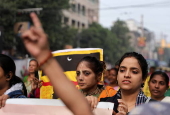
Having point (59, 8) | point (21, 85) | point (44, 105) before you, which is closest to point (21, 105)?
point (44, 105)

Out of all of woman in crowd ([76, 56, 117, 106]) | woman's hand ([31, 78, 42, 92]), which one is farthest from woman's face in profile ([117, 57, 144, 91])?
woman's hand ([31, 78, 42, 92])

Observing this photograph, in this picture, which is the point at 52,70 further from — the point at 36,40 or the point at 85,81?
the point at 85,81

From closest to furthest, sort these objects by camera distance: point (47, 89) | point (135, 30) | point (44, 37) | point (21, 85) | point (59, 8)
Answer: point (44, 37)
point (21, 85)
point (47, 89)
point (59, 8)
point (135, 30)

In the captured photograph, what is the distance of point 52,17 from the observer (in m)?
24.7

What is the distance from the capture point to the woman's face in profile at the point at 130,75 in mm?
2426

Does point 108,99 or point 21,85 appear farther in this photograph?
point 21,85

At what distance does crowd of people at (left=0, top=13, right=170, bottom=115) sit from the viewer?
1.30m

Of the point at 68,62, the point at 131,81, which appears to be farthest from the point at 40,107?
the point at 68,62

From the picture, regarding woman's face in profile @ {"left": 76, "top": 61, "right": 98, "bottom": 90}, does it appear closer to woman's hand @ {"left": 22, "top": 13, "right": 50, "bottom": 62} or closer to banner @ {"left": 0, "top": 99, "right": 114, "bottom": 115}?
banner @ {"left": 0, "top": 99, "right": 114, "bottom": 115}

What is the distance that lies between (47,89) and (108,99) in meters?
1.41

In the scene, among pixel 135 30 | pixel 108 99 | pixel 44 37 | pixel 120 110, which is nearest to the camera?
pixel 44 37

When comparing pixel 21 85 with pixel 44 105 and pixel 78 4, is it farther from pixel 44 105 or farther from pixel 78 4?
pixel 78 4

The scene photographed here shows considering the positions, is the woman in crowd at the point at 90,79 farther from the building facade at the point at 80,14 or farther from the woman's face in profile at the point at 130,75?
the building facade at the point at 80,14

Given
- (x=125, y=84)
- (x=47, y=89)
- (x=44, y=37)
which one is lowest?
(x=47, y=89)
